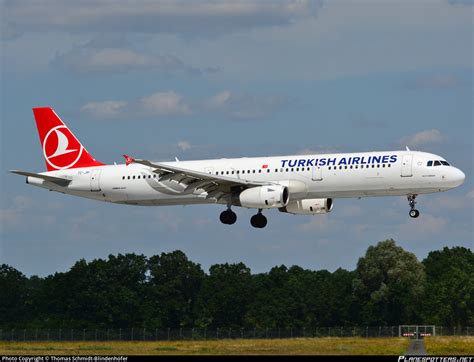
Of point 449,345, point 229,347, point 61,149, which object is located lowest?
point 229,347

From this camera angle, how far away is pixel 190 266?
150 metres

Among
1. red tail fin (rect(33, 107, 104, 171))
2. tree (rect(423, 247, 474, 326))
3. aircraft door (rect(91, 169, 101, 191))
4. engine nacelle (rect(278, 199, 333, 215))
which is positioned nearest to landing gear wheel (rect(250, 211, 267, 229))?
engine nacelle (rect(278, 199, 333, 215))

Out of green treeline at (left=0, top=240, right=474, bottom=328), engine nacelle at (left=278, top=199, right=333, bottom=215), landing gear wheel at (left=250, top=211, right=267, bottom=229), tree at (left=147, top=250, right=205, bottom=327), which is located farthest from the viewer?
tree at (left=147, top=250, right=205, bottom=327)

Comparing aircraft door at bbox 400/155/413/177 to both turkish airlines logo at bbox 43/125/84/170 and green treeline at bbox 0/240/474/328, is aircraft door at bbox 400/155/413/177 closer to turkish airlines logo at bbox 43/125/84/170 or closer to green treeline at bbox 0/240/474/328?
turkish airlines logo at bbox 43/125/84/170

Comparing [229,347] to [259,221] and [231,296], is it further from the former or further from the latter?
[231,296]

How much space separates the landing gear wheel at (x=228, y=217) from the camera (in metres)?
92.0

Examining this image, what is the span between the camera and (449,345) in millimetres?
78375

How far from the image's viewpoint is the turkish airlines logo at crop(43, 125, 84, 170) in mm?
98750

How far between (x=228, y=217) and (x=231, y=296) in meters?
45.0

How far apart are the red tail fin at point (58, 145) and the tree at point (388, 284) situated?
40259mm

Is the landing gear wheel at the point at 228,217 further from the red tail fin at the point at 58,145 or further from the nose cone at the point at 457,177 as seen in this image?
the nose cone at the point at 457,177

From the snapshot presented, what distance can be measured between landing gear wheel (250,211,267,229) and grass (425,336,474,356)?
563 inches

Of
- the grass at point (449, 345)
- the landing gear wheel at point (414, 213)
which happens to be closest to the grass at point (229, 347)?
the grass at point (449, 345)

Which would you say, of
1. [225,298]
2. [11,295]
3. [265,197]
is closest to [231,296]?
[225,298]
